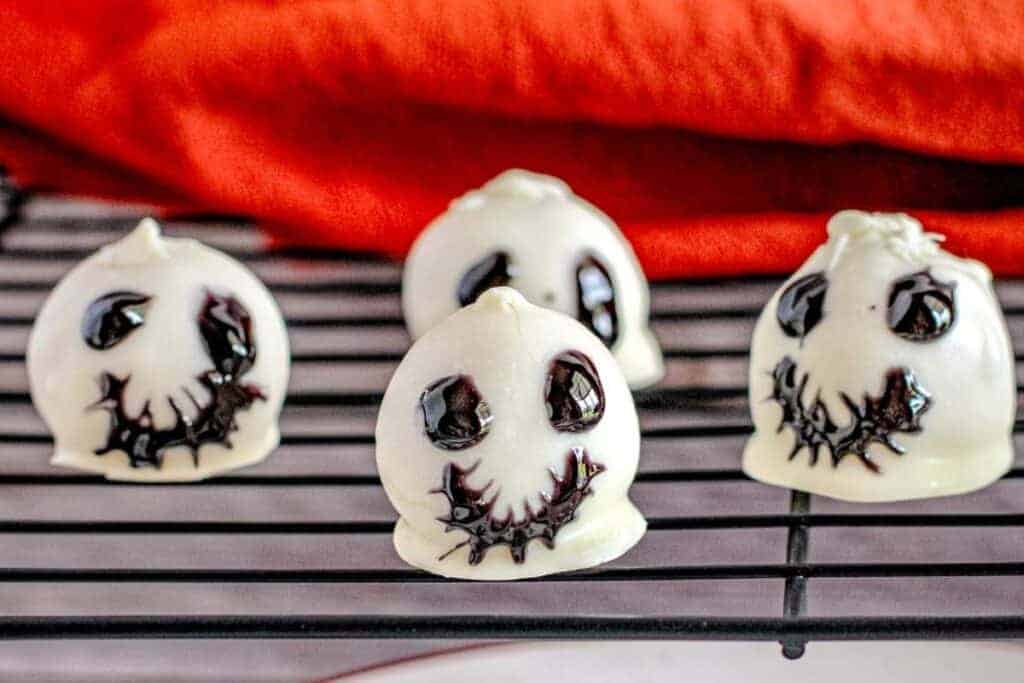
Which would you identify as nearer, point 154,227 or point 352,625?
point 352,625

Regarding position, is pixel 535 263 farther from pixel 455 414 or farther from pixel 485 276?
pixel 455 414

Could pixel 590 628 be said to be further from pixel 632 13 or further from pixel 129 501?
pixel 632 13

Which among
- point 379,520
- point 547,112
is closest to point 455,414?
point 379,520

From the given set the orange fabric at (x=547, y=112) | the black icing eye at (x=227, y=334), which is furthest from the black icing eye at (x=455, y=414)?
the orange fabric at (x=547, y=112)

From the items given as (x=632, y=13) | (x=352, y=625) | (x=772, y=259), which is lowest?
(x=352, y=625)

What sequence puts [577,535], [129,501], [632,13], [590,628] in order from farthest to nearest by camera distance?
[632,13]
[129,501]
[577,535]
[590,628]

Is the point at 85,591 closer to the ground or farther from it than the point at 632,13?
closer to the ground

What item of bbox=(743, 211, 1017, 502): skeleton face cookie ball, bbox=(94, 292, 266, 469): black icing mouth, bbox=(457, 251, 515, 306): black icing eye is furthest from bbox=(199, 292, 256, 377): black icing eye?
bbox=(743, 211, 1017, 502): skeleton face cookie ball

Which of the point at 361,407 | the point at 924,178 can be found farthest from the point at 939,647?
the point at 924,178
